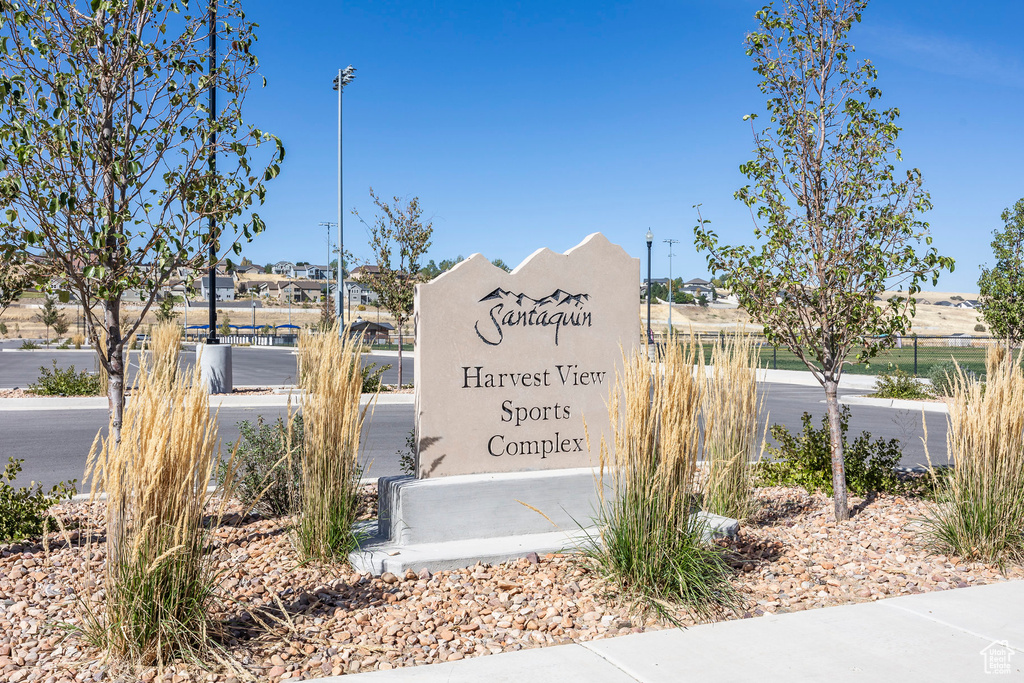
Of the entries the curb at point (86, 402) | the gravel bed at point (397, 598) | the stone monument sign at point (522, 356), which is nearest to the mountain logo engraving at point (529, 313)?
the stone monument sign at point (522, 356)

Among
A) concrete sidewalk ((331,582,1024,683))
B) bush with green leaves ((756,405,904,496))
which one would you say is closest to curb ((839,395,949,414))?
bush with green leaves ((756,405,904,496))

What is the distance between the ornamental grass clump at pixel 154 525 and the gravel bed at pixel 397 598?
14 centimetres

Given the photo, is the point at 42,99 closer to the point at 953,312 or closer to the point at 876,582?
the point at 876,582

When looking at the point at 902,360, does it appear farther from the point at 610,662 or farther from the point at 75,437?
the point at 610,662

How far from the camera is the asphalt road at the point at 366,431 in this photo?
374 inches

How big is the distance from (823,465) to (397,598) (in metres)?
5.02

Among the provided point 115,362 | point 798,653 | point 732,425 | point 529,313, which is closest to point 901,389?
point 732,425

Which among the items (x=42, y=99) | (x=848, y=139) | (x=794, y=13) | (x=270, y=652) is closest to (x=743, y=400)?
(x=848, y=139)

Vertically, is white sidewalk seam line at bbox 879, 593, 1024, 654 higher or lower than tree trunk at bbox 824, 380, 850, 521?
lower

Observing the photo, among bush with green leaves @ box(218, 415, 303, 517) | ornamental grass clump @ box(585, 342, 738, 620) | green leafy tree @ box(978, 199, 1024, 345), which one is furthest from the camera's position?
green leafy tree @ box(978, 199, 1024, 345)

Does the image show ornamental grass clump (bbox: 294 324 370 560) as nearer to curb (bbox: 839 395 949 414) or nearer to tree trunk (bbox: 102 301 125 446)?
tree trunk (bbox: 102 301 125 446)

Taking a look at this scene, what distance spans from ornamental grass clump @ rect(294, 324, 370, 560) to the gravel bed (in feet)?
0.60

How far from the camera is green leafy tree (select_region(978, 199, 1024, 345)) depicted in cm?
1448

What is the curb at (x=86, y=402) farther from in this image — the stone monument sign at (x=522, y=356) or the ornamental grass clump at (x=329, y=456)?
the ornamental grass clump at (x=329, y=456)
